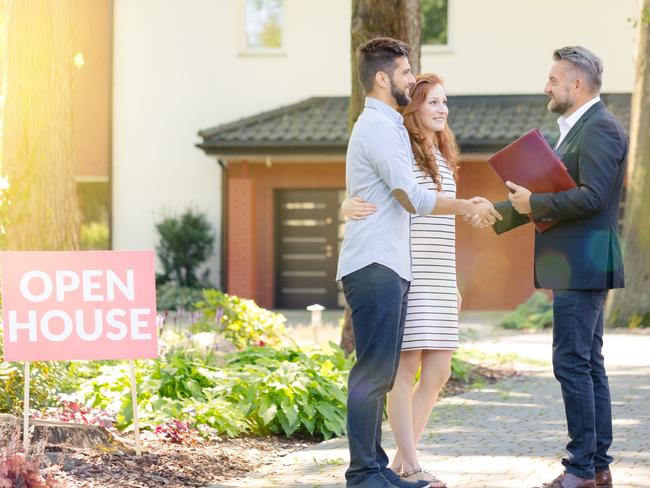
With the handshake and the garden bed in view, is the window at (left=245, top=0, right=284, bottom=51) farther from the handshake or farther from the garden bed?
the handshake

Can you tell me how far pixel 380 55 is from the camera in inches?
226

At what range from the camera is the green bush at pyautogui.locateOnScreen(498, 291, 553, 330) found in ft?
57.3

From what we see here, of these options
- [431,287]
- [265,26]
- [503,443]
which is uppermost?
[265,26]

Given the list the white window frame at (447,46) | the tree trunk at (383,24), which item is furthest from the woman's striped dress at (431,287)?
the white window frame at (447,46)

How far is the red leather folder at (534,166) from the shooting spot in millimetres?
5836

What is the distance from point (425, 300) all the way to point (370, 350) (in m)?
0.53

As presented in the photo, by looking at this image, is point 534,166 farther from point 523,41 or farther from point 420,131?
point 523,41

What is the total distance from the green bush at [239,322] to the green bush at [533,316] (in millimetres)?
5995

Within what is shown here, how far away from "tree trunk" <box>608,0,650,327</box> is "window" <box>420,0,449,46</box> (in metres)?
7.23

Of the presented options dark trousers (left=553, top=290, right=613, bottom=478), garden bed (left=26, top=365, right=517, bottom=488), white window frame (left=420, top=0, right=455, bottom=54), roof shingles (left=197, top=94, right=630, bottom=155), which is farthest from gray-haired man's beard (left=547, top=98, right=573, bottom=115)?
white window frame (left=420, top=0, right=455, bottom=54)

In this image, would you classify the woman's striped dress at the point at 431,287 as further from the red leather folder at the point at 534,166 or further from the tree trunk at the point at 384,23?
the tree trunk at the point at 384,23

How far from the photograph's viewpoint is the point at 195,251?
23328 mm

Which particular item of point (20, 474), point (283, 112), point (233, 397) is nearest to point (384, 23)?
point (233, 397)

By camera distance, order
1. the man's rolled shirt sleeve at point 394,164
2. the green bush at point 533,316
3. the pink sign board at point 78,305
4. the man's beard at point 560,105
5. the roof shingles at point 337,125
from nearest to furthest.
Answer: the man's rolled shirt sleeve at point 394,164 < the man's beard at point 560,105 < the pink sign board at point 78,305 < the green bush at point 533,316 < the roof shingles at point 337,125
